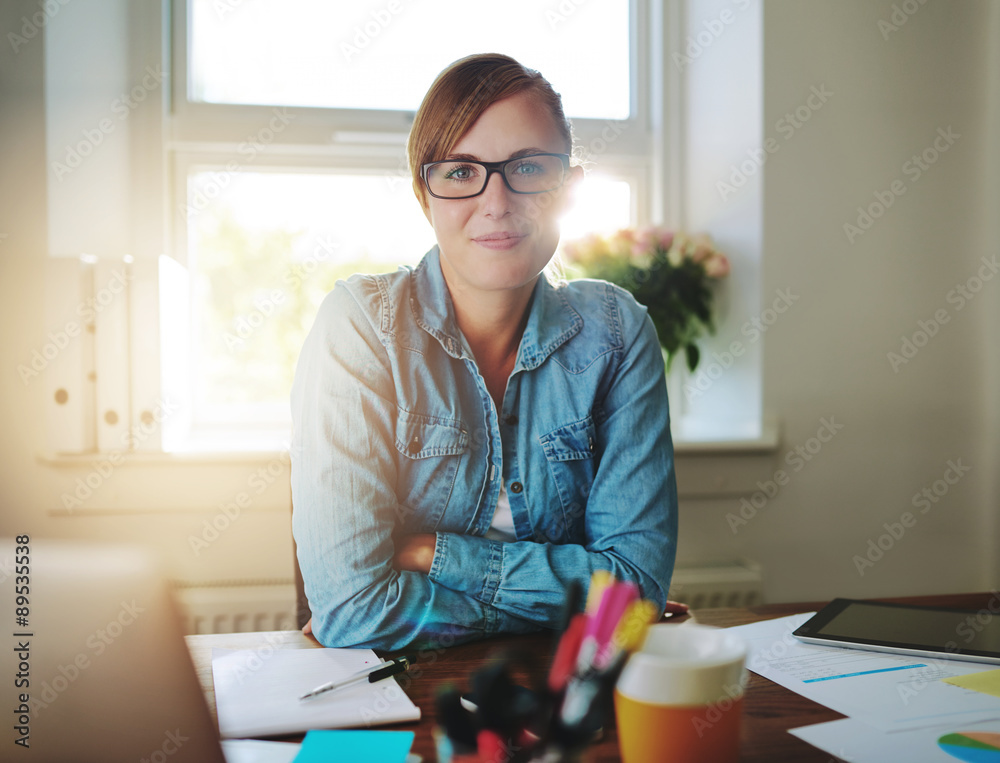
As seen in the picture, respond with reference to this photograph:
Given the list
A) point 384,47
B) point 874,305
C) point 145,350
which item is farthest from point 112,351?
point 874,305

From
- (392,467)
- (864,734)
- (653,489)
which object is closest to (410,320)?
(392,467)

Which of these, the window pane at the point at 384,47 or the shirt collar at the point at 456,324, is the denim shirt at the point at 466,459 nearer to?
the shirt collar at the point at 456,324

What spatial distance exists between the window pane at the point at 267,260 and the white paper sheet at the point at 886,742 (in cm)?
176

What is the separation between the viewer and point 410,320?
1.11 metres

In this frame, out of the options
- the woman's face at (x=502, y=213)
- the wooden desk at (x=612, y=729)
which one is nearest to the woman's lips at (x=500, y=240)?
the woman's face at (x=502, y=213)

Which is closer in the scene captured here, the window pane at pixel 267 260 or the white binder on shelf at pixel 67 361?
the white binder on shelf at pixel 67 361

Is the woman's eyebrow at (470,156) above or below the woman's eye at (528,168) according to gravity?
above

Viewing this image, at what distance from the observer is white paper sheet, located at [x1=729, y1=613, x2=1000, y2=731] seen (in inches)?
24.0

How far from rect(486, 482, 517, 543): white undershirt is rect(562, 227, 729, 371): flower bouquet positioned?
3.28 ft

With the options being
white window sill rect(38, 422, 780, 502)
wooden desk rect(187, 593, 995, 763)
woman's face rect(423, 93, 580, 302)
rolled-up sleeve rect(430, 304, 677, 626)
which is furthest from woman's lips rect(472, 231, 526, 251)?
white window sill rect(38, 422, 780, 502)

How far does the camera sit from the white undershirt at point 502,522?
1104 mm

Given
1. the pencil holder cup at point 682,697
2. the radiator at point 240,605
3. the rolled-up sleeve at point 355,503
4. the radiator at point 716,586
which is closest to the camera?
the pencil holder cup at point 682,697

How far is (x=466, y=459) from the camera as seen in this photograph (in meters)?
1.08

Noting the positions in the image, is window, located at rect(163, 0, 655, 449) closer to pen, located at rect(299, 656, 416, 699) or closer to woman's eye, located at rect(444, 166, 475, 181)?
woman's eye, located at rect(444, 166, 475, 181)
